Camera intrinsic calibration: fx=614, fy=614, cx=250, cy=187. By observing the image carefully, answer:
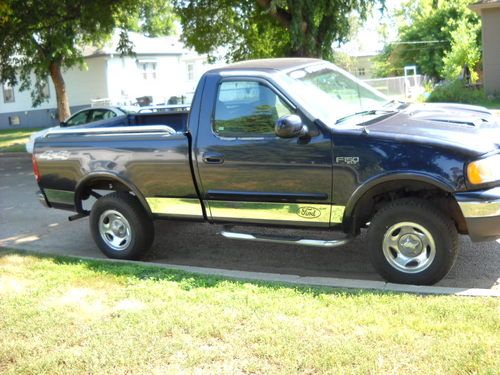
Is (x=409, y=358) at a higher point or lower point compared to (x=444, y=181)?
lower

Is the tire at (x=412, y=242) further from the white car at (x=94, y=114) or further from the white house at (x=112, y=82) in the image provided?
the white house at (x=112, y=82)

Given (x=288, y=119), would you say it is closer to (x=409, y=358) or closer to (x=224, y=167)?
(x=224, y=167)

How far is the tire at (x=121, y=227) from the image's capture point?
6.51m

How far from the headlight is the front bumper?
87mm

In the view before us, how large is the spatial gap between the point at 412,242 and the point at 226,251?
2.42 metres

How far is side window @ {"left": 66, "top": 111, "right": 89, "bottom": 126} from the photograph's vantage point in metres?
→ 17.2

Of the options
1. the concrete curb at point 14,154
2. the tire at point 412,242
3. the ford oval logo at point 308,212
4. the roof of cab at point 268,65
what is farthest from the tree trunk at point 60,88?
the tire at point 412,242

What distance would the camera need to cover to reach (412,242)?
5.12 m

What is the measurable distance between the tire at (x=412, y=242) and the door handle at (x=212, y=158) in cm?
154

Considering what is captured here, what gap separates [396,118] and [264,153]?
1226 mm

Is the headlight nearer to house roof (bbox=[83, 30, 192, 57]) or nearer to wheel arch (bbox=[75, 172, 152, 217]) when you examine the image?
wheel arch (bbox=[75, 172, 152, 217])

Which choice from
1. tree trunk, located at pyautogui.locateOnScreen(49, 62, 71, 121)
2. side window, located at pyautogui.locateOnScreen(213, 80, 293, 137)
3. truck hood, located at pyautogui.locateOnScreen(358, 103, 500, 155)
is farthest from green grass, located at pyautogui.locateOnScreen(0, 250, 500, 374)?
tree trunk, located at pyautogui.locateOnScreen(49, 62, 71, 121)

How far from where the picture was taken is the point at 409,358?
373cm

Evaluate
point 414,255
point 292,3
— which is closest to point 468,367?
point 414,255
